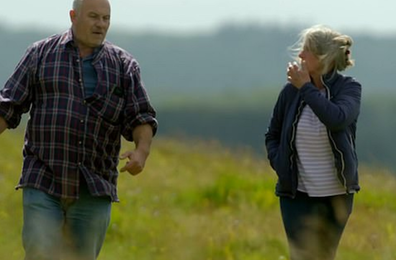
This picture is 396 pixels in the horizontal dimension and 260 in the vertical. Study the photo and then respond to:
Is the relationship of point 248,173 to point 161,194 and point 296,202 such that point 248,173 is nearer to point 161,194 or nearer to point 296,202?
point 161,194

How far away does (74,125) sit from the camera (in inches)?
259

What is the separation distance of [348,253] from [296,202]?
2741mm

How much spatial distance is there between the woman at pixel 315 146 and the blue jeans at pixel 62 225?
117 cm

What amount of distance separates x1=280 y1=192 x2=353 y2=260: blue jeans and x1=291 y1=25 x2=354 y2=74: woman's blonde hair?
2.64ft

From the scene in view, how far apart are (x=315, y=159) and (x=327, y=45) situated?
700mm

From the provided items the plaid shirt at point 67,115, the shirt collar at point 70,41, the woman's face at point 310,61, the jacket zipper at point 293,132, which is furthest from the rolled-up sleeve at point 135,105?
the woman's face at point 310,61

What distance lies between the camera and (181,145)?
1947 centimetres

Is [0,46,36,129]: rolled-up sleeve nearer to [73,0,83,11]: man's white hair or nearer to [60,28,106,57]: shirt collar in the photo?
[60,28,106,57]: shirt collar

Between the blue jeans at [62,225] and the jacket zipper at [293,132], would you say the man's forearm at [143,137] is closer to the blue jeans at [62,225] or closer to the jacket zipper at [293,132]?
the blue jeans at [62,225]

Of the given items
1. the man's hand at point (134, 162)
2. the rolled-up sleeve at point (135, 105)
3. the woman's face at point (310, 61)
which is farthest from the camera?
the woman's face at point (310, 61)

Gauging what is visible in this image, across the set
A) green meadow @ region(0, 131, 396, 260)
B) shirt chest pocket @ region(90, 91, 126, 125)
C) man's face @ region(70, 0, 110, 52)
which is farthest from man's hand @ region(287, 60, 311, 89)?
green meadow @ region(0, 131, 396, 260)

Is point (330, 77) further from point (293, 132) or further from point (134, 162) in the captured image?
point (134, 162)

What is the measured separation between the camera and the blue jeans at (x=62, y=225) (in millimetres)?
6436

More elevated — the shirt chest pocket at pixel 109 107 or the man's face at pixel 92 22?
the man's face at pixel 92 22
